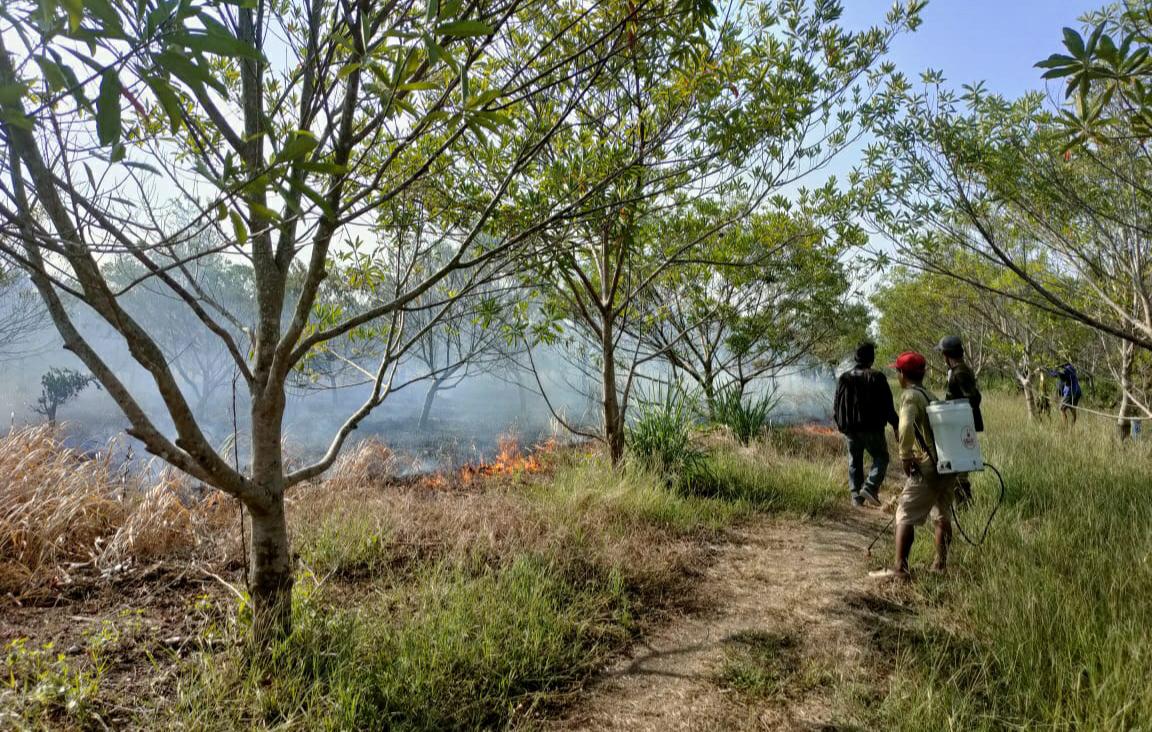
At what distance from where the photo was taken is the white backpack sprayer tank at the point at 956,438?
3.71 m

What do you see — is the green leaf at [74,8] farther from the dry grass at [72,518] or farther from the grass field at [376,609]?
the dry grass at [72,518]

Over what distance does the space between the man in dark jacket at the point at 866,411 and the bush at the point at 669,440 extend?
1680 mm

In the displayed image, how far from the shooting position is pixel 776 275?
10398mm

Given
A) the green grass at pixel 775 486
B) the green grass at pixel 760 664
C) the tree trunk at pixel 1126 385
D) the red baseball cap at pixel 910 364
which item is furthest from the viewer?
the tree trunk at pixel 1126 385

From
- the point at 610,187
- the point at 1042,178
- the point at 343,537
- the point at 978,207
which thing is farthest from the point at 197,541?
the point at 1042,178

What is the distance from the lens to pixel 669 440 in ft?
21.9

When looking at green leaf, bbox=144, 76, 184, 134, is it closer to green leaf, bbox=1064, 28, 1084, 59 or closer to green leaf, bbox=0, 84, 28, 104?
green leaf, bbox=0, 84, 28, 104

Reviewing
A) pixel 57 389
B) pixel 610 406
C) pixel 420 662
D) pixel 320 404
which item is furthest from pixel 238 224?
pixel 320 404

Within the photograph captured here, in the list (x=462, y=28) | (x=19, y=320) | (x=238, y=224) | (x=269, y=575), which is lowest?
(x=269, y=575)

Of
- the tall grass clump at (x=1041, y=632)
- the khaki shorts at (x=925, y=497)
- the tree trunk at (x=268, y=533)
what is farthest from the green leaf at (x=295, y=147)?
the khaki shorts at (x=925, y=497)

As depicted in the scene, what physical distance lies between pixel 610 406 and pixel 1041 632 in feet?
13.5

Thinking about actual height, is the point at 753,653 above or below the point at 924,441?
below

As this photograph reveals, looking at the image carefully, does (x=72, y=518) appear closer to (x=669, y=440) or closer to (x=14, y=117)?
(x=14, y=117)

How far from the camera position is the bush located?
646 centimetres
